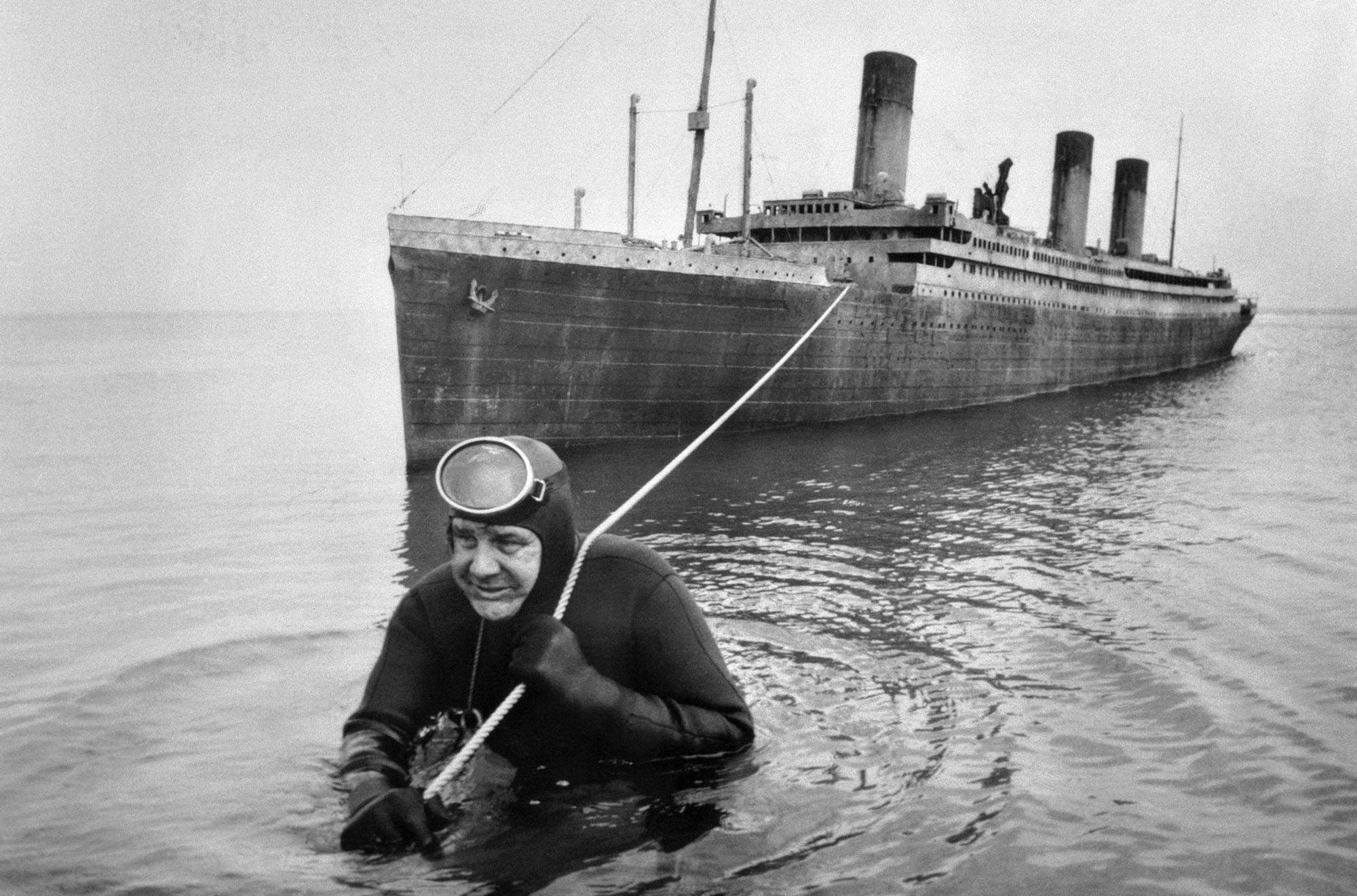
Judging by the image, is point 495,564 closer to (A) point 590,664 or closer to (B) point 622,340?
(A) point 590,664

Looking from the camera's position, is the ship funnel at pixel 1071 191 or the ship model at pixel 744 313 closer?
the ship model at pixel 744 313

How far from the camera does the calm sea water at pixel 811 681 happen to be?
162 inches

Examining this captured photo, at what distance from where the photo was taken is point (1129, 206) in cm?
4794

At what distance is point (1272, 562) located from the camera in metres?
9.92

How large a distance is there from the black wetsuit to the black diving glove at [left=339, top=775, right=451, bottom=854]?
131 millimetres

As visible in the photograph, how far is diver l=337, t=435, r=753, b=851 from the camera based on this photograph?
375 cm

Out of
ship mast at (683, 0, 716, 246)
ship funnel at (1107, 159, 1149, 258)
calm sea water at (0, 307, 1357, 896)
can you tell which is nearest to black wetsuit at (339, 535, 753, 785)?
calm sea water at (0, 307, 1357, 896)

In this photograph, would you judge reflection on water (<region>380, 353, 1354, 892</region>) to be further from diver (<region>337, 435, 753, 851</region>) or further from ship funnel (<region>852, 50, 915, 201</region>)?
ship funnel (<region>852, 50, 915, 201</region>)

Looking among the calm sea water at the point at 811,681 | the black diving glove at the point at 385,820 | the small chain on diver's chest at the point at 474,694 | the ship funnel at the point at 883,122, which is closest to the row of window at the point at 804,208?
the ship funnel at the point at 883,122

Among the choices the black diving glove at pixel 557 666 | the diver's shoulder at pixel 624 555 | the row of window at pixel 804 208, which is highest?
the row of window at pixel 804 208

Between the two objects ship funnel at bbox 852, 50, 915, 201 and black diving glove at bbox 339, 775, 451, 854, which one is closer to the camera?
black diving glove at bbox 339, 775, 451, 854

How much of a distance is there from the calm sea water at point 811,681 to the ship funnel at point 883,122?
41.2ft

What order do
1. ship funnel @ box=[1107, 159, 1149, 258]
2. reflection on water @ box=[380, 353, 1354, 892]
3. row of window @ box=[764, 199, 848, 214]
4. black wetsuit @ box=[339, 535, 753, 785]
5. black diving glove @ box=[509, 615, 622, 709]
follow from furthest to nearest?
1. ship funnel @ box=[1107, 159, 1149, 258]
2. row of window @ box=[764, 199, 848, 214]
3. reflection on water @ box=[380, 353, 1354, 892]
4. black wetsuit @ box=[339, 535, 753, 785]
5. black diving glove @ box=[509, 615, 622, 709]

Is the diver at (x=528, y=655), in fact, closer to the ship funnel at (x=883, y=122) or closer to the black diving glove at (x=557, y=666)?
the black diving glove at (x=557, y=666)
